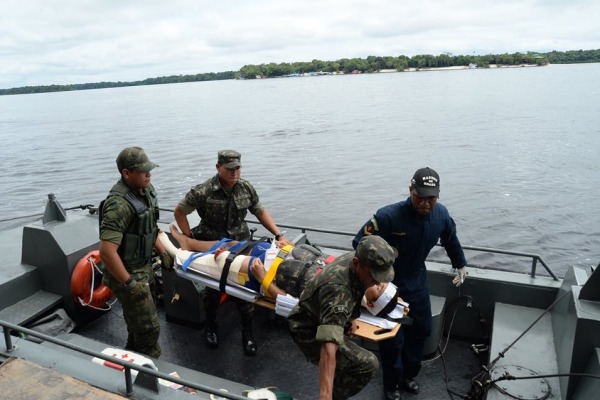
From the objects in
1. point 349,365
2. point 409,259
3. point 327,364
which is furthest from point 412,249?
point 327,364

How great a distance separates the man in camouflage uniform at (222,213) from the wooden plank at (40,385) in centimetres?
183

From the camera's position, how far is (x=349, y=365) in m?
3.26

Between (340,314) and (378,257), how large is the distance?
16.1 inches

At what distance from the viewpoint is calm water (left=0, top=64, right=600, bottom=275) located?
1548 cm

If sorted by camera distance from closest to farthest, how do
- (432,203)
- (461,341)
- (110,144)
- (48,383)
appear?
(48,383), (432,203), (461,341), (110,144)

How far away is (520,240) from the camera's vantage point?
13859 millimetres

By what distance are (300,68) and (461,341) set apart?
449ft

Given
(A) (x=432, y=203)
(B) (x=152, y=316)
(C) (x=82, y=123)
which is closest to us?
(A) (x=432, y=203)

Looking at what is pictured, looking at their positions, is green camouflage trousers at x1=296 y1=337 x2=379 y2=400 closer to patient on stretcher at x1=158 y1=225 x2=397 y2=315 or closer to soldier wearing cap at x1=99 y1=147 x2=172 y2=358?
patient on stretcher at x1=158 y1=225 x2=397 y2=315

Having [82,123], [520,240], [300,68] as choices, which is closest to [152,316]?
[520,240]

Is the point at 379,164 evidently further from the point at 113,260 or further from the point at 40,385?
the point at 40,385

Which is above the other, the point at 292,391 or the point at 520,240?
the point at 292,391

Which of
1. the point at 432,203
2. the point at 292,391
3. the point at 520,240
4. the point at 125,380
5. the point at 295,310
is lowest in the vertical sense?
the point at 520,240

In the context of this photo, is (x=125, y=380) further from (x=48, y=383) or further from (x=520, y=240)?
(x=520, y=240)
